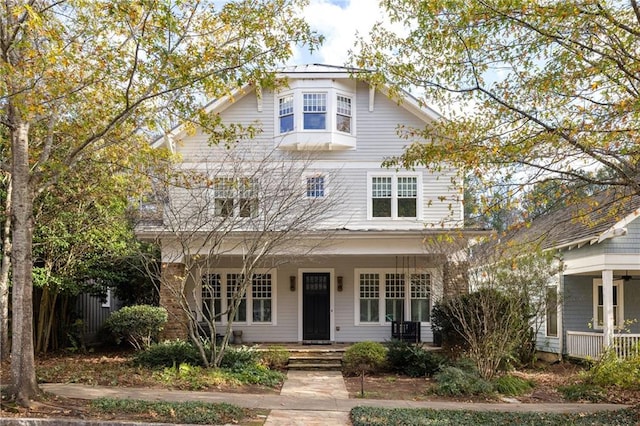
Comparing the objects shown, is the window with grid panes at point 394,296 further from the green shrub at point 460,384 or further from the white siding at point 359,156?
the green shrub at point 460,384

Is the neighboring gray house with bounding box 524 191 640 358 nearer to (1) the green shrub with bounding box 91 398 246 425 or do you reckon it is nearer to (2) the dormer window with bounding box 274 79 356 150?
(2) the dormer window with bounding box 274 79 356 150

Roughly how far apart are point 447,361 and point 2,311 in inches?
404

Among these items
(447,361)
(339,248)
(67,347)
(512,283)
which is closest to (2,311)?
(67,347)

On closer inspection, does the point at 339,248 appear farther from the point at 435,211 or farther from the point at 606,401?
the point at 606,401

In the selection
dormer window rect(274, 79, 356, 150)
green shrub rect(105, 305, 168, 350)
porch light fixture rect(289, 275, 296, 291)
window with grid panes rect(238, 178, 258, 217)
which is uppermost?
dormer window rect(274, 79, 356, 150)

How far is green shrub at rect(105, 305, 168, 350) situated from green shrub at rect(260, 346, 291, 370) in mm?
Answer: 2764

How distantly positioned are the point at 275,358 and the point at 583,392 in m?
7.01

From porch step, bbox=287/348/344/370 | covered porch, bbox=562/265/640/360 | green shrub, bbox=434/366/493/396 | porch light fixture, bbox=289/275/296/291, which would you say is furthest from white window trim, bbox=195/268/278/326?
covered porch, bbox=562/265/640/360

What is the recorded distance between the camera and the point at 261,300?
18.7 m

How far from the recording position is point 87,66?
10.0 m

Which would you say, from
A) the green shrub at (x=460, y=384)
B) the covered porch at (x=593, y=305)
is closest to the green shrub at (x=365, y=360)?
the green shrub at (x=460, y=384)

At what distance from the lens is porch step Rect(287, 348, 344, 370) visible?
15070mm

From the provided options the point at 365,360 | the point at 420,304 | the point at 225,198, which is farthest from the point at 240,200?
the point at 420,304

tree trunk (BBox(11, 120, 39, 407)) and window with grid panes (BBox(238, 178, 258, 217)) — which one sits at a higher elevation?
window with grid panes (BBox(238, 178, 258, 217))
